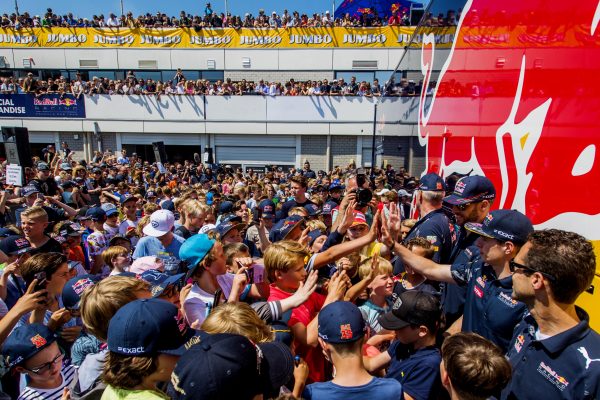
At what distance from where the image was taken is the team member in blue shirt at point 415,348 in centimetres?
220

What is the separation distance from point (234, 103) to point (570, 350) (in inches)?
943

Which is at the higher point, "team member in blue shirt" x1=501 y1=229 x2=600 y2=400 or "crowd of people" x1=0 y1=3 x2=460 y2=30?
"crowd of people" x1=0 y1=3 x2=460 y2=30

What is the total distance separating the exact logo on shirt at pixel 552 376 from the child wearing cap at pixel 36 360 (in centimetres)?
270

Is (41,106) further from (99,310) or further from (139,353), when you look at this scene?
(139,353)

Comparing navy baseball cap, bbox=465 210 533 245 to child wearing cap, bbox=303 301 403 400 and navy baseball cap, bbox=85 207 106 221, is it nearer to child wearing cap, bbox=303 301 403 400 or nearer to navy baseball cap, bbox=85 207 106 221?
child wearing cap, bbox=303 301 403 400

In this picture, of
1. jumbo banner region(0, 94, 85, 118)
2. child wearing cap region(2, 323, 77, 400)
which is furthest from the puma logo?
jumbo banner region(0, 94, 85, 118)

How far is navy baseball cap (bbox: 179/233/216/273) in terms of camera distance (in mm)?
3033

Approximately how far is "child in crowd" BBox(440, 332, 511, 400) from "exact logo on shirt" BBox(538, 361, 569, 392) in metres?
0.19

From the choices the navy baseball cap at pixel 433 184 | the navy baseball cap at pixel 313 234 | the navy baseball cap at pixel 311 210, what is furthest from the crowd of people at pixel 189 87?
the navy baseball cap at pixel 433 184

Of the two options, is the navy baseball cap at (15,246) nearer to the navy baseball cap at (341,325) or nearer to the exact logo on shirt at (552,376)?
the navy baseball cap at (341,325)

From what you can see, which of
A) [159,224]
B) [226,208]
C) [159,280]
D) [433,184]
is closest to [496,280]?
[433,184]

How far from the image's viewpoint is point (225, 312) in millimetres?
2158

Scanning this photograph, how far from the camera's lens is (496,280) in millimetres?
2510

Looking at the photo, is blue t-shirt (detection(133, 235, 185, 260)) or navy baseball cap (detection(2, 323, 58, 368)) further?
blue t-shirt (detection(133, 235, 185, 260))
